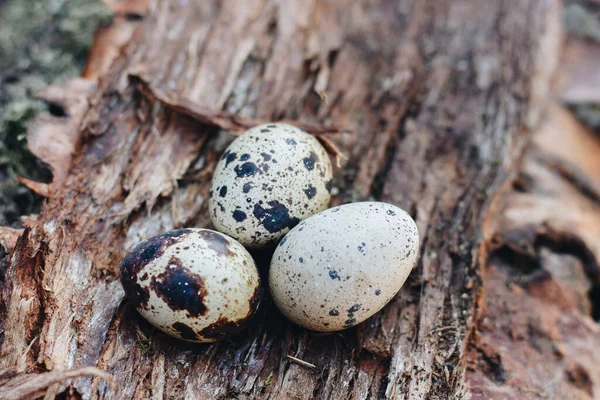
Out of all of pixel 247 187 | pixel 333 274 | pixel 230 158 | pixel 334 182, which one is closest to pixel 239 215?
pixel 247 187

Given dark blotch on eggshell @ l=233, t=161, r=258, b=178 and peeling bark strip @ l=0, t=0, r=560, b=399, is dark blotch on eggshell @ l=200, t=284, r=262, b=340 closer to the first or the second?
peeling bark strip @ l=0, t=0, r=560, b=399

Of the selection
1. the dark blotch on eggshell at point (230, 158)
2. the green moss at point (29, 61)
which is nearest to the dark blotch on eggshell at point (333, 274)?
the dark blotch on eggshell at point (230, 158)

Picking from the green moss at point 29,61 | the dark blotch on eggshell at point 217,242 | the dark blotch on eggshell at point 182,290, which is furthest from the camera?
the green moss at point 29,61

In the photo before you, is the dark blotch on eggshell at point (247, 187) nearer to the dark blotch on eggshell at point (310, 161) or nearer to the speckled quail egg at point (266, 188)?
the speckled quail egg at point (266, 188)

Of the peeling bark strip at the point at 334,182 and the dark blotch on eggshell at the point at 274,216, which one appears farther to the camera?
the dark blotch on eggshell at the point at 274,216

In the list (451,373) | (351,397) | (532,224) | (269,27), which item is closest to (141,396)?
(351,397)
